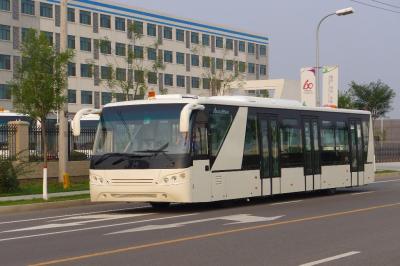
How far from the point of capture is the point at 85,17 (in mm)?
82312

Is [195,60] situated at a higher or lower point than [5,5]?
lower

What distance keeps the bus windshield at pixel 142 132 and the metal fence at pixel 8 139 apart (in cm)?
960

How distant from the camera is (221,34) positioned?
331 feet

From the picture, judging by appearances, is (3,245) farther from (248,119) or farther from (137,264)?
(248,119)

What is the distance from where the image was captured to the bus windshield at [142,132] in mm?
17578

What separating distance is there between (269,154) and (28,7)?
59760mm

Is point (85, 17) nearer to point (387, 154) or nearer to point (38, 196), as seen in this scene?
point (387, 154)

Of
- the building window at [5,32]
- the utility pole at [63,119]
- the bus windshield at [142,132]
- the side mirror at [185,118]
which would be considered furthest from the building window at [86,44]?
the side mirror at [185,118]

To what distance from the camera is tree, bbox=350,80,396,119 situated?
3474 inches

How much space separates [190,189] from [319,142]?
716 centimetres

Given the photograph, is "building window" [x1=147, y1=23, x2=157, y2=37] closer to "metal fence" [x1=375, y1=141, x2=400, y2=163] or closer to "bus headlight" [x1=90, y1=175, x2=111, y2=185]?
"metal fence" [x1=375, y1=141, x2=400, y2=163]

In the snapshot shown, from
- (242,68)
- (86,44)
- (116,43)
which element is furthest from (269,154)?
(116,43)

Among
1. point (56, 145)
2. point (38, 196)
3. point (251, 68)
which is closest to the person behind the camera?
point (38, 196)

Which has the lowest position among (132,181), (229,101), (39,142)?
(132,181)
